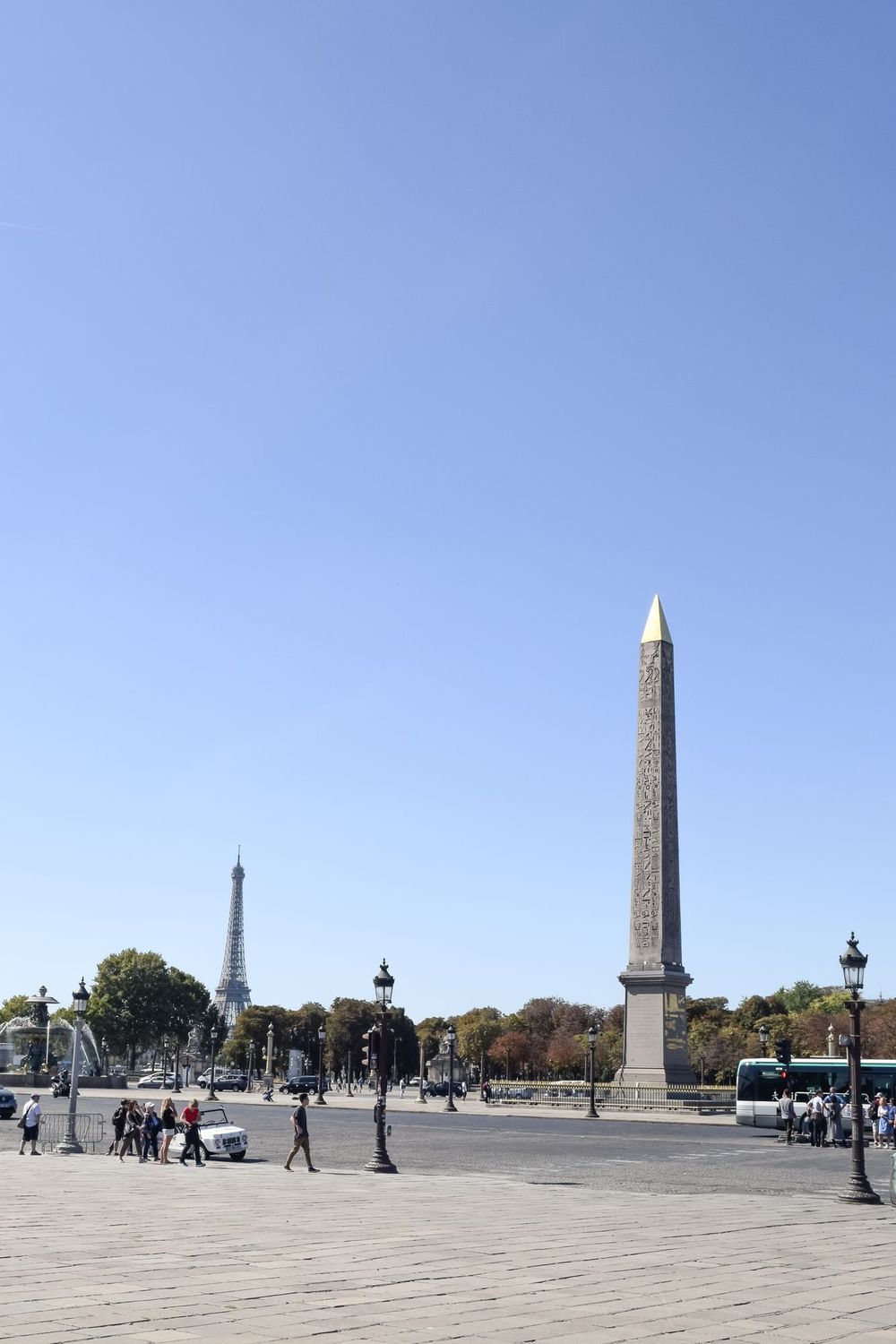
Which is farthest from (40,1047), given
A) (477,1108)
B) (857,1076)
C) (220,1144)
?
(857,1076)

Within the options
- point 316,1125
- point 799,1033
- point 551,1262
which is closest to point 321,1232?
point 551,1262

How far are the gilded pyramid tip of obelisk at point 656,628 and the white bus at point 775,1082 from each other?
1824cm

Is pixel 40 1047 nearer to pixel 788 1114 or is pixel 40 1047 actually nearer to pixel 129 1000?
pixel 129 1000

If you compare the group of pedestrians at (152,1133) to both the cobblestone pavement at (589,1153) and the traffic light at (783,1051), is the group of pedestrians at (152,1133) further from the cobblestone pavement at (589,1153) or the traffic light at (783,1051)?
the traffic light at (783,1051)

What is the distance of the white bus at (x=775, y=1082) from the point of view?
175 ft

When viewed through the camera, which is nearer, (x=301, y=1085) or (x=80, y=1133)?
(x=80, y=1133)

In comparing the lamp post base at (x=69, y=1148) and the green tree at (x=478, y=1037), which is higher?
the lamp post base at (x=69, y=1148)

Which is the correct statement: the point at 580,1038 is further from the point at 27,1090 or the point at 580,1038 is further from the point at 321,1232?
the point at 321,1232

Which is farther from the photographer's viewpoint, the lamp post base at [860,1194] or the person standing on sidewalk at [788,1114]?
the person standing on sidewalk at [788,1114]

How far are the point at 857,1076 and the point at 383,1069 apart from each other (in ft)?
28.7

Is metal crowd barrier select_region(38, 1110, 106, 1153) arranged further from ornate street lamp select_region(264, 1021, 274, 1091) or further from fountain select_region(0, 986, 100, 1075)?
fountain select_region(0, 986, 100, 1075)

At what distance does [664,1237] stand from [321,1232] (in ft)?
12.7

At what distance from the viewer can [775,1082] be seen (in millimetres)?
53812

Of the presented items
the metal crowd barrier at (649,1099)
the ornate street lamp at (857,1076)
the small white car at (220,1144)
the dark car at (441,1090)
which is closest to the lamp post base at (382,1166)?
the small white car at (220,1144)
